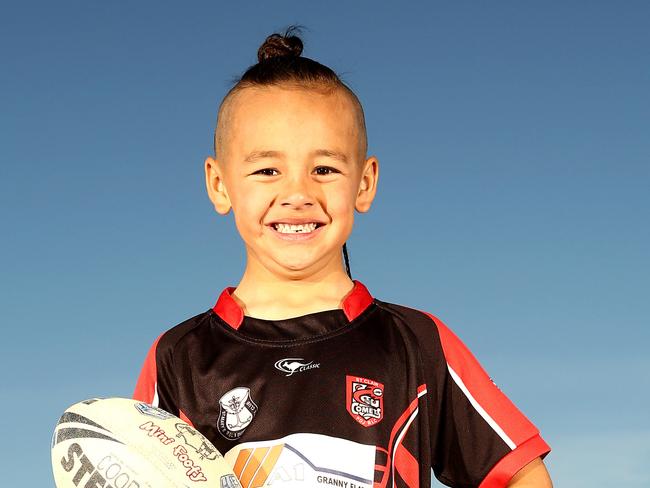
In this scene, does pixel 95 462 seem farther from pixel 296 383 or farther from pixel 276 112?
pixel 276 112

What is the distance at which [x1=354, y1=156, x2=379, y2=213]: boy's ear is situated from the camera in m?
5.20

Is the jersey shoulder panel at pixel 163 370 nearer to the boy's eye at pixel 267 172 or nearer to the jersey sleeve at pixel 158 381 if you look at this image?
the jersey sleeve at pixel 158 381

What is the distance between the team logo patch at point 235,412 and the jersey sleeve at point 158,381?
27 centimetres

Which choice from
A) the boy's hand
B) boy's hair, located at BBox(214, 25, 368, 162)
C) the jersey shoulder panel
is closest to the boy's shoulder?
the jersey shoulder panel

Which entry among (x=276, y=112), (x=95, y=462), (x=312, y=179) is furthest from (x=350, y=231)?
(x=95, y=462)

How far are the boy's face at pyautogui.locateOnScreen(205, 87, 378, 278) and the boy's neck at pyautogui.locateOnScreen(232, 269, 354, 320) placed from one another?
0.19 feet

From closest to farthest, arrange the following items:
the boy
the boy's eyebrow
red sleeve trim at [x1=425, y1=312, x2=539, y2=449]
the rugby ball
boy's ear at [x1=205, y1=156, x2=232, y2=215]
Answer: the rugby ball → the boy → the boy's eyebrow → red sleeve trim at [x1=425, y1=312, x2=539, y2=449] → boy's ear at [x1=205, y1=156, x2=232, y2=215]

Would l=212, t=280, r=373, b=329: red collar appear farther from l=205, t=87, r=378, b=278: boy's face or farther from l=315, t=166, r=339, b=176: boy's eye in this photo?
l=315, t=166, r=339, b=176: boy's eye

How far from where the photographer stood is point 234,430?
4.82 meters

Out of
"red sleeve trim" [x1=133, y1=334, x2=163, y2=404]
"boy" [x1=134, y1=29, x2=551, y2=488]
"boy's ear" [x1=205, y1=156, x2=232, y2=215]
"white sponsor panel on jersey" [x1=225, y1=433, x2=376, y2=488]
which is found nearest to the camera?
"white sponsor panel on jersey" [x1=225, y1=433, x2=376, y2=488]

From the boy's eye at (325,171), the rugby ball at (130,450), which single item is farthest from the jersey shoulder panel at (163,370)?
the boy's eye at (325,171)

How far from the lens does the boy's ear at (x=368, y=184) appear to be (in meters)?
5.20

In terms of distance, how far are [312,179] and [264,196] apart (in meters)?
0.23

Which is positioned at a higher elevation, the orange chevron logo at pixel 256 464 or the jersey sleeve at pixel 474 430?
the jersey sleeve at pixel 474 430
